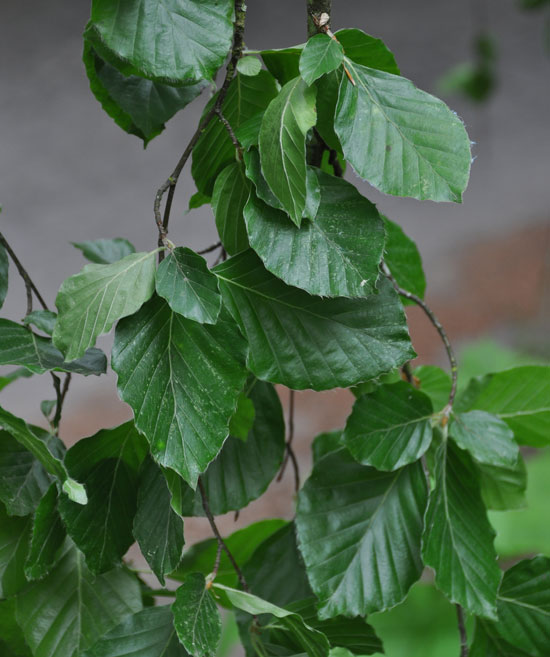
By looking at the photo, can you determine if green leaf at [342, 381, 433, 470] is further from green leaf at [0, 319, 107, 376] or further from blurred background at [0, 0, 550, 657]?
blurred background at [0, 0, 550, 657]

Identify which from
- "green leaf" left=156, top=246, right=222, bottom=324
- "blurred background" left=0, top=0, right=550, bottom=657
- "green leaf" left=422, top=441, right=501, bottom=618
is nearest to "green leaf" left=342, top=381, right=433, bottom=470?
"green leaf" left=422, top=441, right=501, bottom=618

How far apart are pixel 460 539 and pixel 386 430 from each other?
0.07m

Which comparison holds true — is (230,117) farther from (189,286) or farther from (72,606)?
(72,606)

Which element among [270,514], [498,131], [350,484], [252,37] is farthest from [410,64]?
[350,484]

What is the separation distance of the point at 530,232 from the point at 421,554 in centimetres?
311

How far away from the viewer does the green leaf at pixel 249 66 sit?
1.28 ft

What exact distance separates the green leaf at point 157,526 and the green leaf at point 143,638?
0.04 metres

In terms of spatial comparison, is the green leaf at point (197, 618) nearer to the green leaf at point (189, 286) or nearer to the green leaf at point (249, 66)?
the green leaf at point (189, 286)

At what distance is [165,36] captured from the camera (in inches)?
14.0

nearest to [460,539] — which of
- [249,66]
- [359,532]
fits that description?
[359,532]

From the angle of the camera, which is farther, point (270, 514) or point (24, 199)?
point (24, 199)

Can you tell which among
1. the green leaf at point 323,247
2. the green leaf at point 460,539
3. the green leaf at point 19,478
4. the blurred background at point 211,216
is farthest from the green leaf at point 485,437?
the blurred background at point 211,216

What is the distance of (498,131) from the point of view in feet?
12.4

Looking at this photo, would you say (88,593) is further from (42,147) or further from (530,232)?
(530,232)
